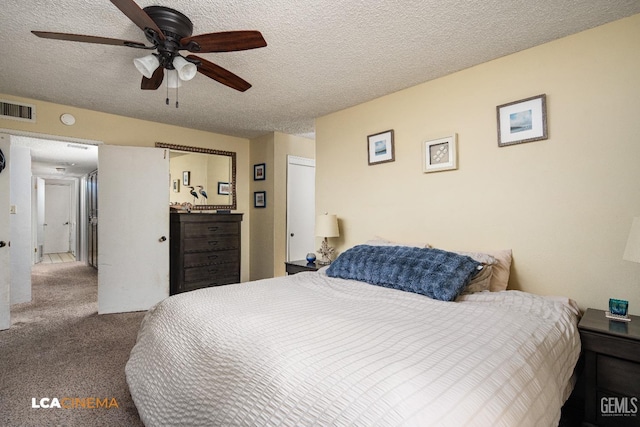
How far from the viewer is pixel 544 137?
2143 mm

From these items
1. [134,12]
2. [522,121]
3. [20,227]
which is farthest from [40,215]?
[522,121]

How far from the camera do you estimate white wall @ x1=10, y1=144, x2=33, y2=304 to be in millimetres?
4040

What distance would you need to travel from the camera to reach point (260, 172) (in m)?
4.81

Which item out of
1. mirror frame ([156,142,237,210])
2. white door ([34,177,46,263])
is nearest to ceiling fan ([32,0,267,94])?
mirror frame ([156,142,237,210])

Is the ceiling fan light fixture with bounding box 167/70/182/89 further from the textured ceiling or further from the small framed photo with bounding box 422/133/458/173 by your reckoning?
the small framed photo with bounding box 422/133/458/173

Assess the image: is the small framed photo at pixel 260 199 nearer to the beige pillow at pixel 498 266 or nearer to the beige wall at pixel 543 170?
the beige wall at pixel 543 170

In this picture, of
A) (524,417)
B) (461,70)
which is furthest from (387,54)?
(524,417)

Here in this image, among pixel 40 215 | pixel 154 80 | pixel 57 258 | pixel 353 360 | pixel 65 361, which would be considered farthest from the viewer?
pixel 40 215

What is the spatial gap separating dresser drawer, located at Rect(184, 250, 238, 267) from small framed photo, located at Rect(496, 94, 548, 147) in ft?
11.4

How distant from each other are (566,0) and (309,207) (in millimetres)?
3800

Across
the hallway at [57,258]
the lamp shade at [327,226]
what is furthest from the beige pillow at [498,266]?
the hallway at [57,258]

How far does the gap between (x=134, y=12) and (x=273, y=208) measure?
10.6 ft

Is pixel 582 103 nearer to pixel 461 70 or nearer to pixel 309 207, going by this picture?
pixel 461 70

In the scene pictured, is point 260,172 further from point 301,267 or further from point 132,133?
point 301,267
